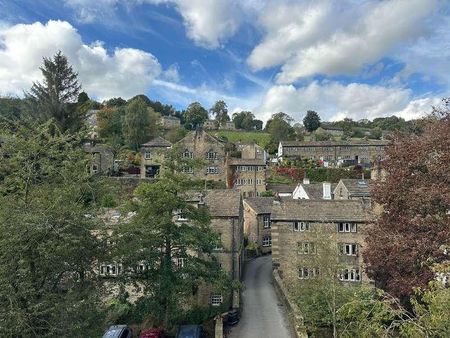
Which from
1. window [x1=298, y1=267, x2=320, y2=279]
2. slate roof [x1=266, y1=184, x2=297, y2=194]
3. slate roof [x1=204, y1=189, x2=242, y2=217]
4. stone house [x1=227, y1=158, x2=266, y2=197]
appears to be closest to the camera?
window [x1=298, y1=267, x2=320, y2=279]

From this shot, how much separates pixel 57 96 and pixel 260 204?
97.2ft

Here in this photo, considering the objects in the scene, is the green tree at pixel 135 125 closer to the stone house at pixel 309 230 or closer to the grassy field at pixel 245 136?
the grassy field at pixel 245 136

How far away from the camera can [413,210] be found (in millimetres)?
20844

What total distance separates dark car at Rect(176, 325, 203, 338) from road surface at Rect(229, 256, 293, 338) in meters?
2.53

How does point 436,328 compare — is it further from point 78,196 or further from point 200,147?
point 200,147

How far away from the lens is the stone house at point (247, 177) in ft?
226

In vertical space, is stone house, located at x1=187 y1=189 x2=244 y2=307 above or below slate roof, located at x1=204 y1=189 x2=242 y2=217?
below

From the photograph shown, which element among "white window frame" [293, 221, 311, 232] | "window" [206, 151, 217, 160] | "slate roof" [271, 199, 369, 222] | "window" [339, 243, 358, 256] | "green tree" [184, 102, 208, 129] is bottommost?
"window" [339, 243, 358, 256]

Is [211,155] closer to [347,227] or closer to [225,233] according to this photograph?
[225,233]

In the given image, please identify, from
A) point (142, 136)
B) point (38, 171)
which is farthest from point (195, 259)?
point (142, 136)

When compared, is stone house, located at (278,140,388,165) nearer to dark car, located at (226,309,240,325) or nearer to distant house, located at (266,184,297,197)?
distant house, located at (266,184,297,197)

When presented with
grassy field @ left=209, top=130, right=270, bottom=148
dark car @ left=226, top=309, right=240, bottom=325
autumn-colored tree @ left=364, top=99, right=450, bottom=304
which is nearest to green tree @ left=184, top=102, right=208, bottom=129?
grassy field @ left=209, top=130, right=270, bottom=148

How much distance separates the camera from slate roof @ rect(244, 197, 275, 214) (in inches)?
1954

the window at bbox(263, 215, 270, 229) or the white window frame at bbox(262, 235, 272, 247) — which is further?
the white window frame at bbox(262, 235, 272, 247)
